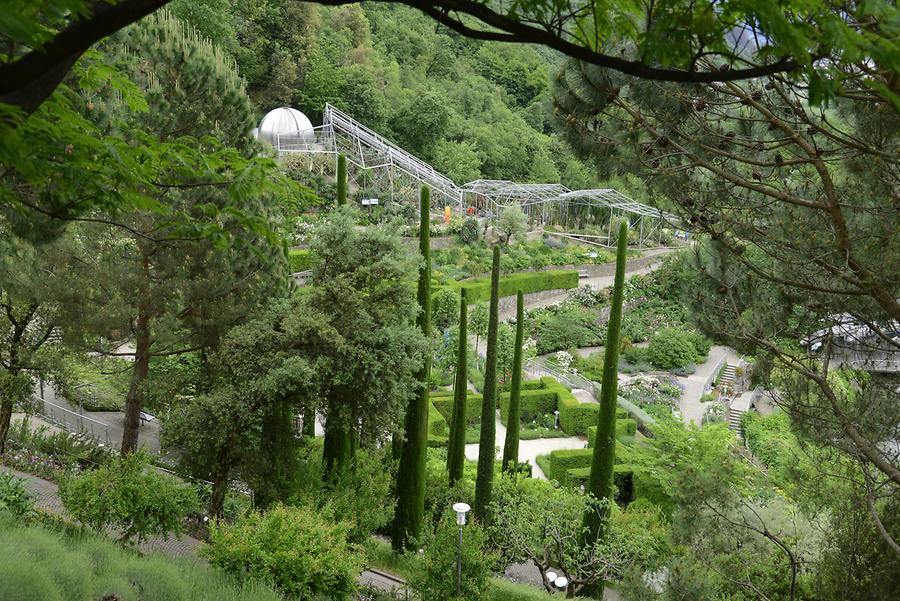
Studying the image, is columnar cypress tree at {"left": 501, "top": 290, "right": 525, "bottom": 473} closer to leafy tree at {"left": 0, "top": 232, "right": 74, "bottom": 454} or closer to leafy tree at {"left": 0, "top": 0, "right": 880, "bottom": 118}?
leafy tree at {"left": 0, "top": 232, "right": 74, "bottom": 454}

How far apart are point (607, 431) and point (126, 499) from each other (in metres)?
7.50

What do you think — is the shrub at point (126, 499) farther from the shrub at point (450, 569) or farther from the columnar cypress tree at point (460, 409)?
the columnar cypress tree at point (460, 409)

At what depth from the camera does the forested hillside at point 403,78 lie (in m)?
43.0

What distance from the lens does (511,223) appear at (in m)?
35.4

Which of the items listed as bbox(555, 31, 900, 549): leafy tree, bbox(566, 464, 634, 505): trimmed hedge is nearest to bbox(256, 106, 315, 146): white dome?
bbox(566, 464, 634, 505): trimmed hedge

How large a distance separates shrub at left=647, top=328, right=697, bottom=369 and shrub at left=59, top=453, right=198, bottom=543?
20.7 meters

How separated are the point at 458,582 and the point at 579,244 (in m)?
31.7

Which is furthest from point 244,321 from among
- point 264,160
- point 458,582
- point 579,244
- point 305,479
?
point 579,244

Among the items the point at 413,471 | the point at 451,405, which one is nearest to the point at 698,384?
the point at 451,405

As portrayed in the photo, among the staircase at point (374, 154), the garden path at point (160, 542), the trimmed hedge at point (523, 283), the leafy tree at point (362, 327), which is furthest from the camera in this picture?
the staircase at point (374, 154)

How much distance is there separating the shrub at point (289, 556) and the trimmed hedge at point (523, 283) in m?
20.3

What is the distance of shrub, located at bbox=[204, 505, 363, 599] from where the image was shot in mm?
8312

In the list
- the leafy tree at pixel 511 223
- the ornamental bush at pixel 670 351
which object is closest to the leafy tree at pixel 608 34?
the ornamental bush at pixel 670 351

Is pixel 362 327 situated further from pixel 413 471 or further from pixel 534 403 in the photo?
pixel 534 403
